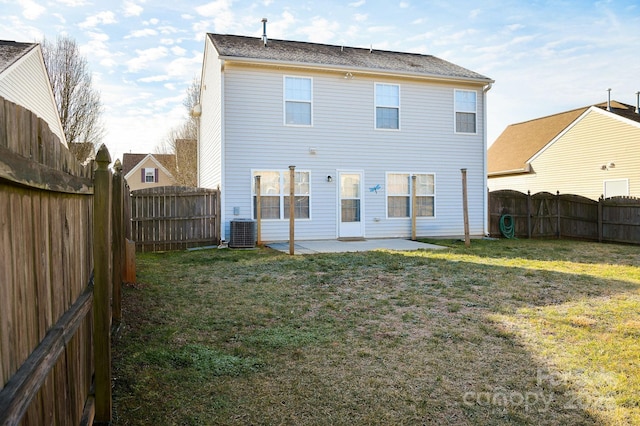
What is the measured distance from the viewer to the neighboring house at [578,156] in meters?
17.1

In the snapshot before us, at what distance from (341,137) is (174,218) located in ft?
17.0

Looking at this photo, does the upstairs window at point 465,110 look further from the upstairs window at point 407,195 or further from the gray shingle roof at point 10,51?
the gray shingle roof at point 10,51

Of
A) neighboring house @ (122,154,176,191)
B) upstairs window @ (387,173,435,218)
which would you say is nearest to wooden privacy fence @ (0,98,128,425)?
upstairs window @ (387,173,435,218)

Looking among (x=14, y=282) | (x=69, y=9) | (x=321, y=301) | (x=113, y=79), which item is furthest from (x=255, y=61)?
(x=113, y=79)

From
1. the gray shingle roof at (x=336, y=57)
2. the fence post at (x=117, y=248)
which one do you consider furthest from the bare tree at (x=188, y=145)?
the fence post at (x=117, y=248)

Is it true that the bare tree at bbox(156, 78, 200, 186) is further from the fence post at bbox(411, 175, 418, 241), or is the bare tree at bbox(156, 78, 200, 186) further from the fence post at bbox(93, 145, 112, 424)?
the fence post at bbox(93, 145, 112, 424)

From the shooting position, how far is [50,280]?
→ 1862 millimetres

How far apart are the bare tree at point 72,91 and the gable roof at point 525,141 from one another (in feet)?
67.5

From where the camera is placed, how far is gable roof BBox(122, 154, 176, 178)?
107ft

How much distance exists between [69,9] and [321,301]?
53.8 ft

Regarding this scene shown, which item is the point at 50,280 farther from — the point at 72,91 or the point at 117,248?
the point at 72,91

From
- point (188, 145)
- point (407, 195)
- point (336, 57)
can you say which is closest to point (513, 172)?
point (407, 195)

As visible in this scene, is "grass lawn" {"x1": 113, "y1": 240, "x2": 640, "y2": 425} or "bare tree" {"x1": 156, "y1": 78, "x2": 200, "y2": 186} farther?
"bare tree" {"x1": 156, "y1": 78, "x2": 200, "y2": 186}

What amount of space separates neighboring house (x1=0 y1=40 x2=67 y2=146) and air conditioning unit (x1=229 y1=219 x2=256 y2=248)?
282 inches
